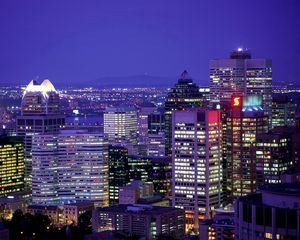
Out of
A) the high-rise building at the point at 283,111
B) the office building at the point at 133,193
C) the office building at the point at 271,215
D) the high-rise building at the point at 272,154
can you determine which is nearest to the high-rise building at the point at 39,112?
the office building at the point at 133,193

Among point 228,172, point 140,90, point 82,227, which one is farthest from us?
point 140,90

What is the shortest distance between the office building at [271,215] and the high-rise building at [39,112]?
43.0m

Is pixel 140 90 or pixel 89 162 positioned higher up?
pixel 140 90

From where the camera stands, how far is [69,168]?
49.3 meters

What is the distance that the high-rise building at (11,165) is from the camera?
50.2 m

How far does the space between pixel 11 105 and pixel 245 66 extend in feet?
70.4

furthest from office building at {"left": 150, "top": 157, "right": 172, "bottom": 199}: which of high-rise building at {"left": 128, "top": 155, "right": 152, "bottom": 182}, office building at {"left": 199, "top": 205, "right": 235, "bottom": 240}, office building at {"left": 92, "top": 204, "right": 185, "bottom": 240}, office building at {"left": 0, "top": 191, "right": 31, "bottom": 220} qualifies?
office building at {"left": 199, "top": 205, "right": 235, "bottom": 240}

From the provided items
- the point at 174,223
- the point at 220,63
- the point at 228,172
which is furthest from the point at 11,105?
the point at 174,223

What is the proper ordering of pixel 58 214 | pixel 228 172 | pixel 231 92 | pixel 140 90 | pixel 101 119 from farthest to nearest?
pixel 140 90, pixel 101 119, pixel 231 92, pixel 228 172, pixel 58 214

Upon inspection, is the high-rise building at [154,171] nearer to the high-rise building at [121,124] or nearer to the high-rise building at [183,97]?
the high-rise building at [183,97]

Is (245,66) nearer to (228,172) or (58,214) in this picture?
(228,172)

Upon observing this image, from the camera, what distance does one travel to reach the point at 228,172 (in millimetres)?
44938

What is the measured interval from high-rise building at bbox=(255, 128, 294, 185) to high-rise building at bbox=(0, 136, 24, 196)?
14920 millimetres

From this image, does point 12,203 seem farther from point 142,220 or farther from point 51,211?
point 142,220
